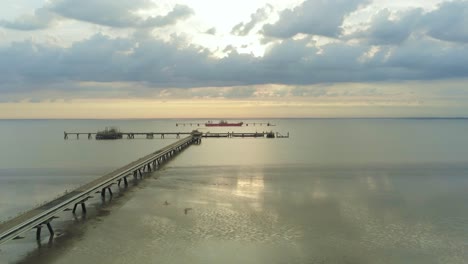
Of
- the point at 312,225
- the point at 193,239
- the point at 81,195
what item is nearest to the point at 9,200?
the point at 81,195

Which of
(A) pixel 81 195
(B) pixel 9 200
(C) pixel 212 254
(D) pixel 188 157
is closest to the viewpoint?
(C) pixel 212 254

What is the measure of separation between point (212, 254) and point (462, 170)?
40.3 meters

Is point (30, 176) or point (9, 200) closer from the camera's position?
point (9, 200)

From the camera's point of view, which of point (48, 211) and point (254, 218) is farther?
point (254, 218)

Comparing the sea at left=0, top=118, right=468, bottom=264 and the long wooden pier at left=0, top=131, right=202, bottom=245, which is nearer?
the long wooden pier at left=0, top=131, right=202, bottom=245

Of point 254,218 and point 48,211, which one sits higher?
point 48,211

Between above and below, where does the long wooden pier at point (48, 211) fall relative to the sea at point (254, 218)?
above

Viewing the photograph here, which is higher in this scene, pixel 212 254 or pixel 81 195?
pixel 81 195

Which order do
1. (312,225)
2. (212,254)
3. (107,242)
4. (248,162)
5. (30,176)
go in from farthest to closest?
(248,162)
(30,176)
(312,225)
(107,242)
(212,254)

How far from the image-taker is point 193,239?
19.8m

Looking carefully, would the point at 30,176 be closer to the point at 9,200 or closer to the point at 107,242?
the point at 9,200

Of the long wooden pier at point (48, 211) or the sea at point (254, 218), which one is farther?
the sea at point (254, 218)

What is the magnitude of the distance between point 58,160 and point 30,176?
16390 millimetres

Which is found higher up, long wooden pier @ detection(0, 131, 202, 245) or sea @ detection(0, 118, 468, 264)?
long wooden pier @ detection(0, 131, 202, 245)
